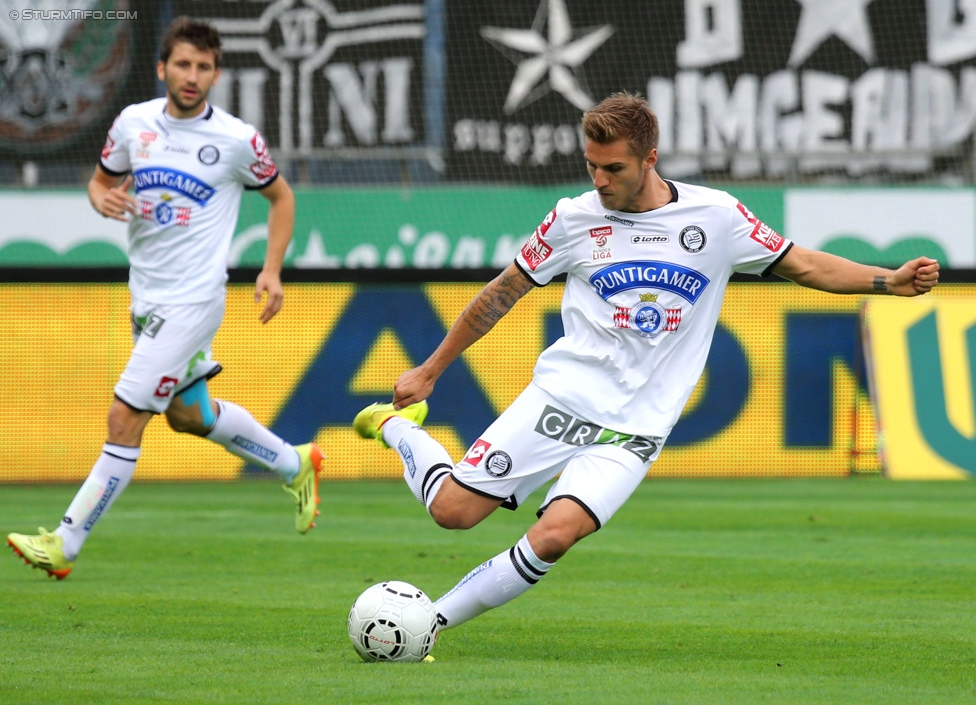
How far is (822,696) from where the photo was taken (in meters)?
4.41

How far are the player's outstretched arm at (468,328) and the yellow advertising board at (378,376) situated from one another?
24.7ft

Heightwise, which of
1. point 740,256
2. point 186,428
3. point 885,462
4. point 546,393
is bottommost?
point 885,462

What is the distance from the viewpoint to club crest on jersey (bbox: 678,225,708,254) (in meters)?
5.25

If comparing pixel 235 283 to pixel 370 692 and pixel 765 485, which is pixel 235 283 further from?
pixel 370 692

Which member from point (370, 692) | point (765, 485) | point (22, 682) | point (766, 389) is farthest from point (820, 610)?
point (766, 389)

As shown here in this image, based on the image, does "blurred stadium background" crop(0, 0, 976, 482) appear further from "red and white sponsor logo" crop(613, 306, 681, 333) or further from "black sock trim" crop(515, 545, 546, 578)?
"black sock trim" crop(515, 545, 546, 578)

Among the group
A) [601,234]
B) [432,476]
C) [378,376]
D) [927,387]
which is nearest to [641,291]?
[601,234]

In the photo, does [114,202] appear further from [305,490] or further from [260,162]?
[305,490]

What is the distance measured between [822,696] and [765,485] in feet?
26.6

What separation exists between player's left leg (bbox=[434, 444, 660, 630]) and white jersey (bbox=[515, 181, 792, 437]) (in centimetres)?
16

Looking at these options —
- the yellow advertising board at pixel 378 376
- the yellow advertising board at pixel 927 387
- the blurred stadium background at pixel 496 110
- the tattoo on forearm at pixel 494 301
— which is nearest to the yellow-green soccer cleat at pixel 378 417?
the tattoo on forearm at pixel 494 301

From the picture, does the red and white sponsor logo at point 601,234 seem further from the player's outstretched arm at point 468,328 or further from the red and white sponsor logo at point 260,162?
the red and white sponsor logo at point 260,162

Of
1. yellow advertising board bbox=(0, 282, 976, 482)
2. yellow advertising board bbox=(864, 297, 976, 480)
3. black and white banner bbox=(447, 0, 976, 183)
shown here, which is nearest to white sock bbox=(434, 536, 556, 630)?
yellow advertising board bbox=(0, 282, 976, 482)

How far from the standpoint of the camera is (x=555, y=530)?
16.3 feet
